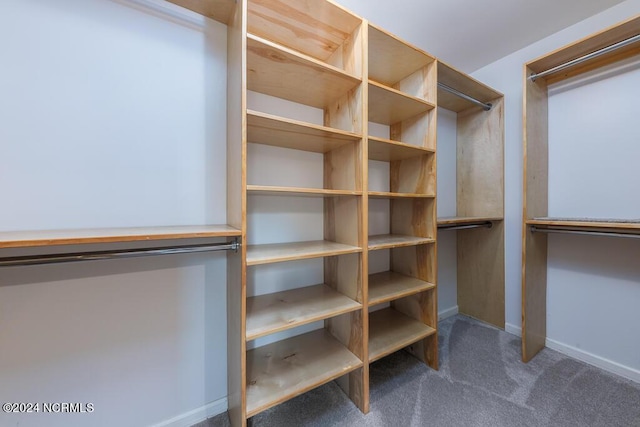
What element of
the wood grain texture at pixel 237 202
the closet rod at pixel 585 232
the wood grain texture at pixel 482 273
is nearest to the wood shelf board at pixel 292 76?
the wood grain texture at pixel 237 202

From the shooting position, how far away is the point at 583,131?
170cm

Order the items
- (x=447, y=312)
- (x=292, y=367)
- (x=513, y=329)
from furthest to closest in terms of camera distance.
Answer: (x=447, y=312) < (x=513, y=329) < (x=292, y=367)

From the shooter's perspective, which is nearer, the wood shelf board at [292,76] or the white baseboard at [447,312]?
the wood shelf board at [292,76]

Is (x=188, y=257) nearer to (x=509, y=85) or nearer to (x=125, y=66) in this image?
(x=125, y=66)

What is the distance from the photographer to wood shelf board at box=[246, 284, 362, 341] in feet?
3.50

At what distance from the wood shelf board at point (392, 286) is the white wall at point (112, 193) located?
888 mm

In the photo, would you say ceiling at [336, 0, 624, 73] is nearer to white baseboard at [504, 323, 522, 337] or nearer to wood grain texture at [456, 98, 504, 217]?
wood grain texture at [456, 98, 504, 217]

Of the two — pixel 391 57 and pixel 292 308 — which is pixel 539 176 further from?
pixel 292 308

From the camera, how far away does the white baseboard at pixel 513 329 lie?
2.02 metres

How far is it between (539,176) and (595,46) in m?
0.83

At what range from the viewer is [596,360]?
1.66 metres

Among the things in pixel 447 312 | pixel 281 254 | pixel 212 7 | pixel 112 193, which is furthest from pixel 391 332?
pixel 212 7

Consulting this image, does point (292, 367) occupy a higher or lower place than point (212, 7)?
lower

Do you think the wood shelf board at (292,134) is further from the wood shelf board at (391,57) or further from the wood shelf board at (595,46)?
the wood shelf board at (595,46)
